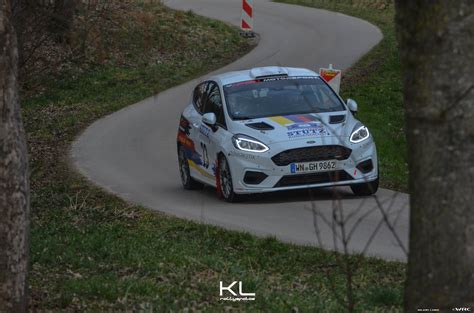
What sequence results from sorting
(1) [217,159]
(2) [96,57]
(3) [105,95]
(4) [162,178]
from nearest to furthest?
1. (1) [217,159]
2. (4) [162,178]
3. (3) [105,95]
4. (2) [96,57]

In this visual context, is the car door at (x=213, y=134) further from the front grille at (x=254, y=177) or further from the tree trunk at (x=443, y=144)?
the tree trunk at (x=443, y=144)

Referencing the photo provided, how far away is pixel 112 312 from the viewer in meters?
8.80

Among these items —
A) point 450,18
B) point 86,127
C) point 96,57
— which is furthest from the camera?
point 96,57

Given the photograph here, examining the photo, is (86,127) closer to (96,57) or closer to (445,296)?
(96,57)

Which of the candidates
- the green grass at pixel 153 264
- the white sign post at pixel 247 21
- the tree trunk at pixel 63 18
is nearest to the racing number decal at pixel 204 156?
the green grass at pixel 153 264

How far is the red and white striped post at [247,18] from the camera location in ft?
120

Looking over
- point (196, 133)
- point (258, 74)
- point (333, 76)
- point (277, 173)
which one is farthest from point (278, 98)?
point (333, 76)

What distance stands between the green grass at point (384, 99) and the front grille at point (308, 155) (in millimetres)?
2023

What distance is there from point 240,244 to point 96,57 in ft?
69.1

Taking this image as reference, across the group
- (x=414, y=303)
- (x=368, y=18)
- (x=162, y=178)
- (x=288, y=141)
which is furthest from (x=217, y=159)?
(x=368, y=18)

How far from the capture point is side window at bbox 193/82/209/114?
1805cm

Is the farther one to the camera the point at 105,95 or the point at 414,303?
the point at 105,95

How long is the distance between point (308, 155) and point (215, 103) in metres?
2.33

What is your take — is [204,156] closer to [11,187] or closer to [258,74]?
[258,74]
